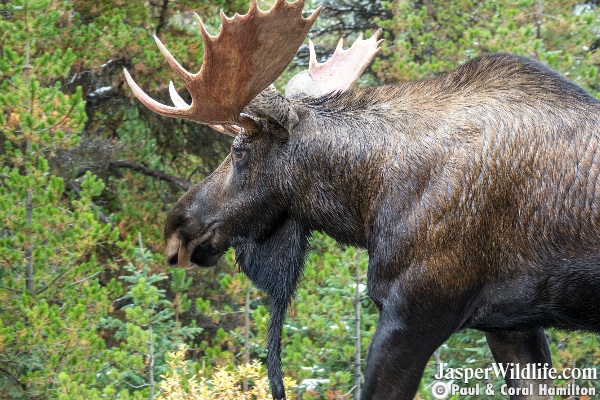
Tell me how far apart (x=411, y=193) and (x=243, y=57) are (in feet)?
3.10

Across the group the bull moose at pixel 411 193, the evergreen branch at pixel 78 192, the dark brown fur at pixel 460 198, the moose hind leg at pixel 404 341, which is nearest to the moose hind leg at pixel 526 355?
the bull moose at pixel 411 193

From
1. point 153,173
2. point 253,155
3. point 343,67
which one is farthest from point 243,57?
point 153,173

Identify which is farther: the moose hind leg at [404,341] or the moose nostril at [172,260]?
the moose nostril at [172,260]

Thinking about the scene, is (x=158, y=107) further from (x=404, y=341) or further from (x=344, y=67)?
(x=404, y=341)

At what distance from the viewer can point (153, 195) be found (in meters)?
8.61

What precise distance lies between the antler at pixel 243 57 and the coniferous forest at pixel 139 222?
124 centimetres

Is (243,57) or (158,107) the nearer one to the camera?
(243,57)

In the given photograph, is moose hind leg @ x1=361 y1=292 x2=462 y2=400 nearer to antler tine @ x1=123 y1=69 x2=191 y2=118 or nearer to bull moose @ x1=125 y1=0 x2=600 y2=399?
bull moose @ x1=125 y1=0 x2=600 y2=399

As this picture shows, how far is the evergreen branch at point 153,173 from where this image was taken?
8438 millimetres

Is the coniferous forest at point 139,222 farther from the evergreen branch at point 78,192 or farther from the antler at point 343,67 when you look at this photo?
the antler at point 343,67

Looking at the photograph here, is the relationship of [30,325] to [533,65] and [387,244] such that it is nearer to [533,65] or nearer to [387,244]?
[387,244]

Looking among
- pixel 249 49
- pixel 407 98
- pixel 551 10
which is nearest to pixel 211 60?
pixel 249 49

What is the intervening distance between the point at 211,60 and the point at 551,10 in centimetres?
569

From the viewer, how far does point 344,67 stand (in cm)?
510
